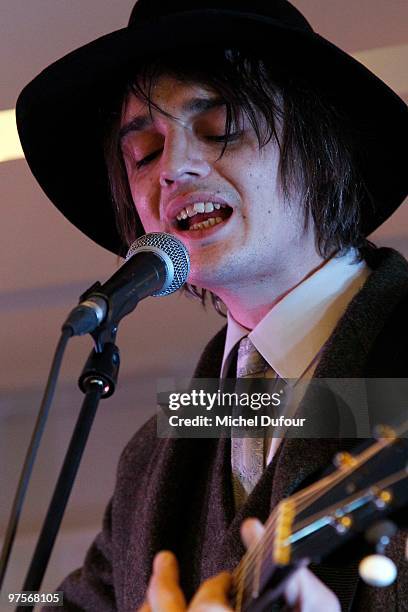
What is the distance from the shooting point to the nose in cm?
133

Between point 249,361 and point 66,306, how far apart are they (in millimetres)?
1401

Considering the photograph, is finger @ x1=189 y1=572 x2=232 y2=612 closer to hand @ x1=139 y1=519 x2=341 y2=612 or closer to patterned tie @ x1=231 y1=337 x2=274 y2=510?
hand @ x1=139 y1=519 x2=341 y2=612

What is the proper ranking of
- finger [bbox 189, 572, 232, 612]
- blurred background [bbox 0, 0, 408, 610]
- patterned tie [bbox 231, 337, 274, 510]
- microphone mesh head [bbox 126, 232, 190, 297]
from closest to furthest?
finger [bbox 189, 572, 232, 612] → microphone mesh head [bbox 126, 232, 190, 297] → patterned tie [bbox 231, 337, 274, 510] → blurred background [bbox 0, 0, 408, 610]

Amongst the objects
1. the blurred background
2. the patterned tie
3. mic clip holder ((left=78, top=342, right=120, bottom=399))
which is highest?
the blurred background

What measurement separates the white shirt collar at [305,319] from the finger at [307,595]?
0.51m

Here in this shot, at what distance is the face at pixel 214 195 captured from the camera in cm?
131

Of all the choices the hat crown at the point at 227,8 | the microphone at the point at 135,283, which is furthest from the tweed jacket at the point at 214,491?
the hat crown at the point at 227,8

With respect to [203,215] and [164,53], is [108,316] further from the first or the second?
[164,53]

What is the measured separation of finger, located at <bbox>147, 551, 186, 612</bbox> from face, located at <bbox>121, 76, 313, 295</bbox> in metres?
0.40

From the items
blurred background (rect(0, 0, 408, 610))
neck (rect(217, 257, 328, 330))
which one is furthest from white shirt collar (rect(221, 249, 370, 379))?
blurred background (rect(0, 0, 408, 610))

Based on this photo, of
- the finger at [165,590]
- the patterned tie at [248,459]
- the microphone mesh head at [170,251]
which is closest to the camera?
the finger at [165,590]

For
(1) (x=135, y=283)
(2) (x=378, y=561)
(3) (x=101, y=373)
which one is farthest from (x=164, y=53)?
(2) (x=378, y=561)

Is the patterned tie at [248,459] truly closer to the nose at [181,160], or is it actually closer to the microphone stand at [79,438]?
the nose at [181,160]

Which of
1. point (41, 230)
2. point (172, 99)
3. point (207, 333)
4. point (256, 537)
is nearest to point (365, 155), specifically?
point (172, 99)
